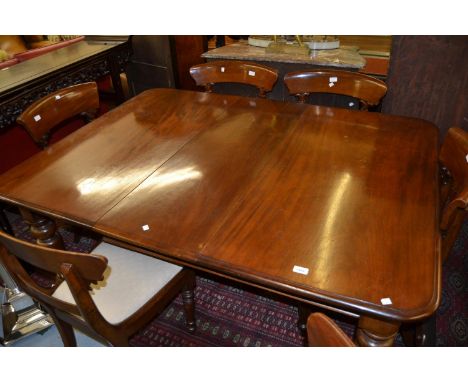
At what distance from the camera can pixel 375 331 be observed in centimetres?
86

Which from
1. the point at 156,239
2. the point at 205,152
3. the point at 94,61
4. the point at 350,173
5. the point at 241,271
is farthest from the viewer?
the point at 94,61

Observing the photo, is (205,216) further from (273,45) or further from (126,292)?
(273,45)

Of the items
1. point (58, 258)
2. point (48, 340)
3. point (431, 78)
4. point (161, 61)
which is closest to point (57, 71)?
point (161, 61)

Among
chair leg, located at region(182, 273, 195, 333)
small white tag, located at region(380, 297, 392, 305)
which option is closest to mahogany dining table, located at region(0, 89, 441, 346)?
small white tag, located at region(380, 297, 392, 305)

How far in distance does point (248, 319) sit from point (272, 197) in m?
0.73

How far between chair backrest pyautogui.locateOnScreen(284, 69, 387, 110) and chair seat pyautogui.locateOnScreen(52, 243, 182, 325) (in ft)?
3.45

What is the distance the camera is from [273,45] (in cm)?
256

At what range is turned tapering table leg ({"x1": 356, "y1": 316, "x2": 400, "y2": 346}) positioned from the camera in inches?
33.1

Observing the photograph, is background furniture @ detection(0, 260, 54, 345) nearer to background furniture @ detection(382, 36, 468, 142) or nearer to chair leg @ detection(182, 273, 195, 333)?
chair leg @ detection(182, 273, 195, 333)

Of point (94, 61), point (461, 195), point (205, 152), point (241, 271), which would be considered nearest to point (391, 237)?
point (461, 195)

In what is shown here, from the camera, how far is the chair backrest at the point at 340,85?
162cm
